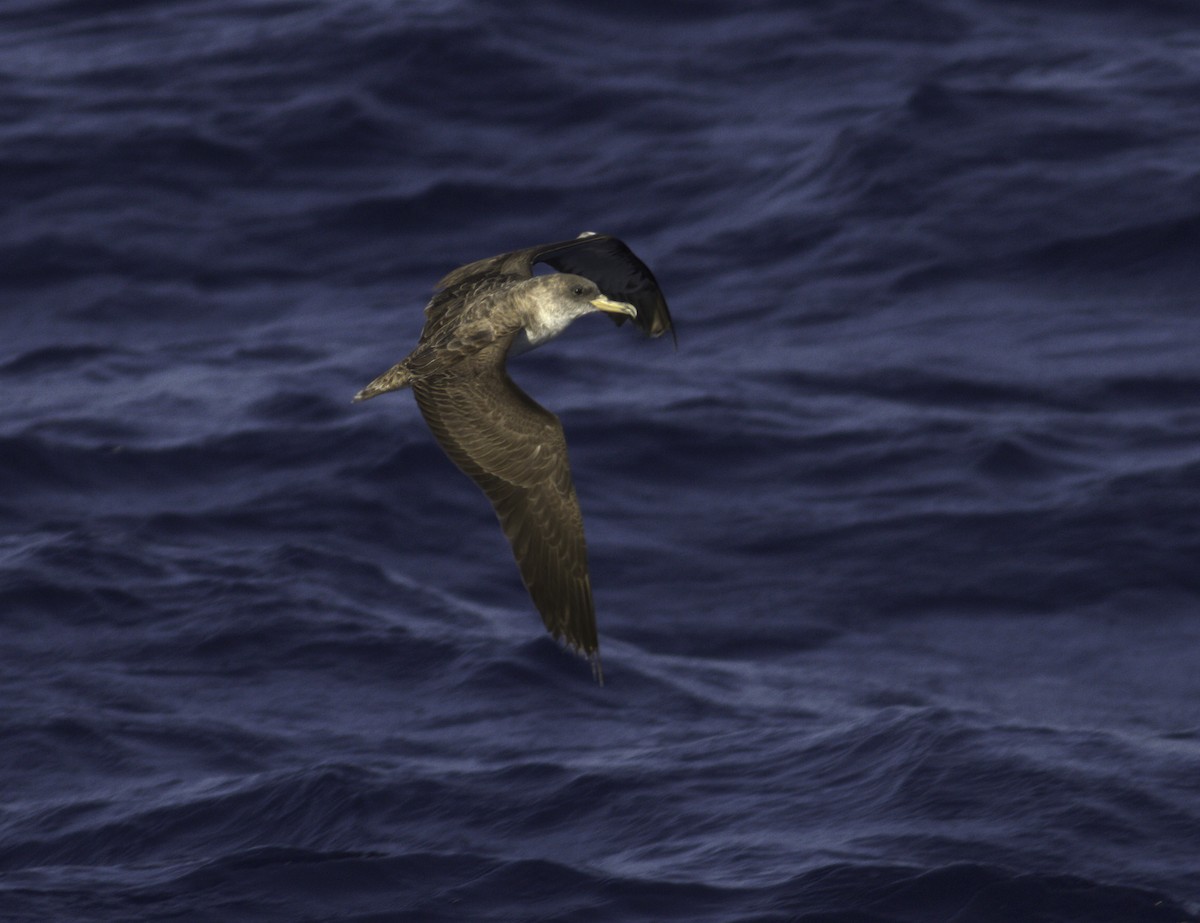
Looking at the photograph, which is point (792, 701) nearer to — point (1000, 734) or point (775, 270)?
point (1000, 734)

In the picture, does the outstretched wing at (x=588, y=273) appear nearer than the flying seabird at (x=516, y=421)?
No

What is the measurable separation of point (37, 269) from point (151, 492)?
3.63m

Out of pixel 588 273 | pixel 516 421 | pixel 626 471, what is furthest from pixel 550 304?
pixel 626 471

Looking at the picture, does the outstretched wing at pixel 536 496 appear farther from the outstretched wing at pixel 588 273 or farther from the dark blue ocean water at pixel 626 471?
the dark blue ocean water at pixel 626 471

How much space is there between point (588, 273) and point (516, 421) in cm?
176

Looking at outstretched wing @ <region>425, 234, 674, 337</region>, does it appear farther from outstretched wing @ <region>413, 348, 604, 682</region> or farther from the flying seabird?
outstretched wing @ <region>413, 348, 604, 682</region>

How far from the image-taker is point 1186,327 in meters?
15.4

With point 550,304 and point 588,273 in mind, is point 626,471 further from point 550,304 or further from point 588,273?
point 550,304

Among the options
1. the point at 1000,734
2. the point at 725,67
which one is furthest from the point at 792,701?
the point at 725,67

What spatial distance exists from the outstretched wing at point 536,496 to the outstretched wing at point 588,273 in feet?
2.84

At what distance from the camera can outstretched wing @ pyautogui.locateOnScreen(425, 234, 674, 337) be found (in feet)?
30.9

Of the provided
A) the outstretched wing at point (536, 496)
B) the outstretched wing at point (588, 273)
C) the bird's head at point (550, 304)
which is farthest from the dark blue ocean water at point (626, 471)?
the bird's head at point (550, 304)

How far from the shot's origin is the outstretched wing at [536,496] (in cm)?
843

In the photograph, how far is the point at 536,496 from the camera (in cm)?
847
